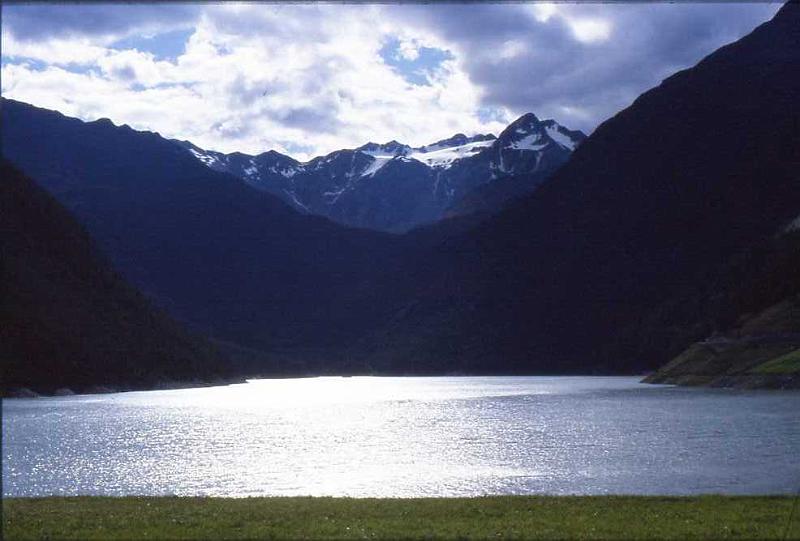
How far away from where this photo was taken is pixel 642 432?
81500 millimetres

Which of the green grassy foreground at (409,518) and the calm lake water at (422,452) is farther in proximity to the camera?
the calm lake water at (422,452)

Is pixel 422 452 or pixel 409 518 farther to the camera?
pixel 422 452

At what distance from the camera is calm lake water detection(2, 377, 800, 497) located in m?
50.4

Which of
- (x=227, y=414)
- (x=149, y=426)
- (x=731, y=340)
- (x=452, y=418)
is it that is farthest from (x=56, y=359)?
(x=731, y=340)

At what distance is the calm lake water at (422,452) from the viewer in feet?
165

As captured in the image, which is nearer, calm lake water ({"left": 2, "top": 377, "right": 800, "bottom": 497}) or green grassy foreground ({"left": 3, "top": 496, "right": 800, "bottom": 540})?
green grassy foreground ({"left": 3, "top": 496, "right": 800, "bottom": 540})

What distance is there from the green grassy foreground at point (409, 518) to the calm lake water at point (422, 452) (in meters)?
8.03

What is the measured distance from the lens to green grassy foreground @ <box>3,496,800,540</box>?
30219mm

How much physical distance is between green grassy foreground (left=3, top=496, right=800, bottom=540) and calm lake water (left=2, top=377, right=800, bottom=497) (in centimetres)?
803

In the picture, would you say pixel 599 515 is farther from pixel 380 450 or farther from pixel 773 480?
pixel 380 450

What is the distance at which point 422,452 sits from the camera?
7119cm

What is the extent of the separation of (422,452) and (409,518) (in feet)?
124

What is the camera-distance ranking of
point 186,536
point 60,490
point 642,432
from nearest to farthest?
point 186,536, point 60,490, point 642,432

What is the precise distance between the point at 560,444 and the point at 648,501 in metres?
35.9
